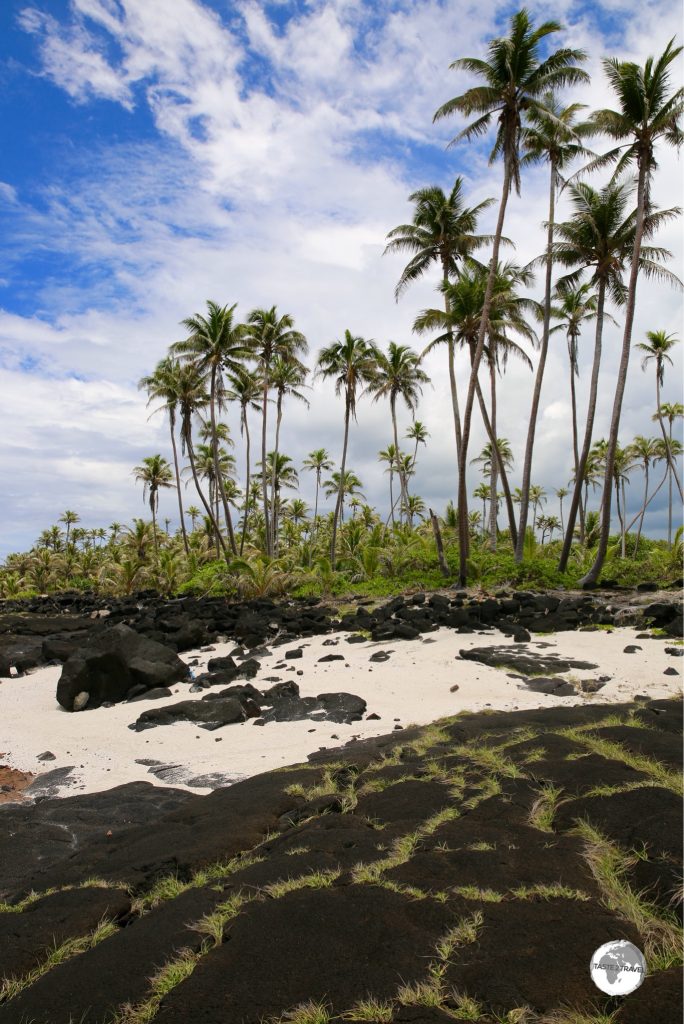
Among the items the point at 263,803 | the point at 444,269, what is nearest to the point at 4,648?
the point at 263,803

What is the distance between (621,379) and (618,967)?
21.9m

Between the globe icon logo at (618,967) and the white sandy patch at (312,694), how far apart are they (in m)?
4.82

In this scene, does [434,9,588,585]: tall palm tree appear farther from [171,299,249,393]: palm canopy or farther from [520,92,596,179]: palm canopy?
[171,299,249,393]: palm canopy

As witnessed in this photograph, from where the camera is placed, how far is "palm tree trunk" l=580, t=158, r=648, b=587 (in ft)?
65.1

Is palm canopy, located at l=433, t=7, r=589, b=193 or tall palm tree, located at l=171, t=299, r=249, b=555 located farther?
tall palm tree, located at l=171, t=299, r=249, b=555

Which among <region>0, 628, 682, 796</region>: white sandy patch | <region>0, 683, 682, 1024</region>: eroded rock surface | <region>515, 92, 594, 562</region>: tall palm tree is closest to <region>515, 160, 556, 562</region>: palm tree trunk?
<region>515, 92, 594, 562</region>: tall palm tree

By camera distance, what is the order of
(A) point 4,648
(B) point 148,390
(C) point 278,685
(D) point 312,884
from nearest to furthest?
(D) point 312,884 < (C) point 278,685 < (A) point 4,648 < (B) point 148,390

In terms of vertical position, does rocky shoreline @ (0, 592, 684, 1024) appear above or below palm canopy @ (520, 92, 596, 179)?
below

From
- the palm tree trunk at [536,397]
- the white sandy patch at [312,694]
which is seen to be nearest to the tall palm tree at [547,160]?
the palm tree trunk at [536,397]

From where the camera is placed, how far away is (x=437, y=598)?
17344 millimetres

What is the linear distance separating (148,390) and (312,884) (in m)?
41.6

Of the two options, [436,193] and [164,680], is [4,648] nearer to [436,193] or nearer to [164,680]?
[164,680]

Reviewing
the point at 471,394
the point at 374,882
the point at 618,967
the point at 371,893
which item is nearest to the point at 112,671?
the point at 374,882

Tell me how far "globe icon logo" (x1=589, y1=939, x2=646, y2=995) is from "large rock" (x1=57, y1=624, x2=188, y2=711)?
956 centimetres
